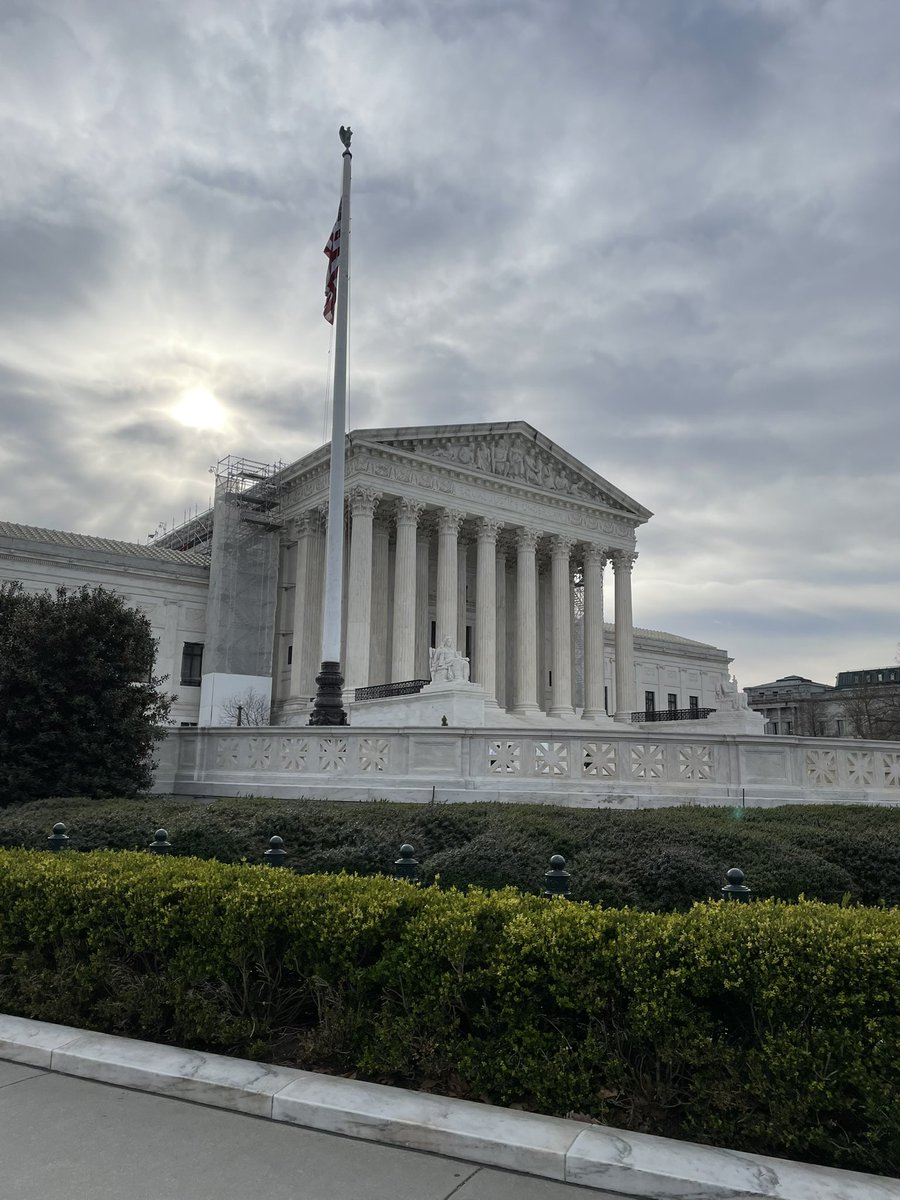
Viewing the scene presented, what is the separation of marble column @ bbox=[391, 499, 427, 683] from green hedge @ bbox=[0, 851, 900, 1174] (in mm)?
40183

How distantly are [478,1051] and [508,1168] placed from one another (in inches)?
30.7

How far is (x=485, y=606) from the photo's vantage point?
169ft

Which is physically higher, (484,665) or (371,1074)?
(484,665)

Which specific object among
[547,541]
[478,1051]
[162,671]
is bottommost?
[478,1051]

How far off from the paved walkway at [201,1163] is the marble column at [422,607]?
4823 centimetres

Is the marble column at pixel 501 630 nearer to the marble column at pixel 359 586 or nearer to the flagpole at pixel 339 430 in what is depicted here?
the marble column at pixel 359 586

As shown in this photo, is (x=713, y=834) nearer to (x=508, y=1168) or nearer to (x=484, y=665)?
(x=508, y=1168)

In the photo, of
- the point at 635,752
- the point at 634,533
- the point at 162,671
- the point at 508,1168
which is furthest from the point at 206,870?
the point at 634,533

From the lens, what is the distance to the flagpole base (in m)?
20.8

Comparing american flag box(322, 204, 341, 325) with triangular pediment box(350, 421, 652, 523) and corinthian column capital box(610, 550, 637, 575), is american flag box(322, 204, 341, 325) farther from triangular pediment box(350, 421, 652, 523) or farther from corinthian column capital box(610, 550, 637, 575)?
corinthian column capital box(610, 550, 637, 575)

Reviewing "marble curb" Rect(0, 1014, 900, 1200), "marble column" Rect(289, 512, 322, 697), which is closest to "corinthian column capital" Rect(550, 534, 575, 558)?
"marble column" Rect(289, 512, 322, 697)

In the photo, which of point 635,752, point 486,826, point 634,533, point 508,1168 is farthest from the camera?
point 634,533

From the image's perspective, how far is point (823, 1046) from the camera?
→ 457 cm

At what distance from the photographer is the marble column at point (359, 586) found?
4575 centimetres
